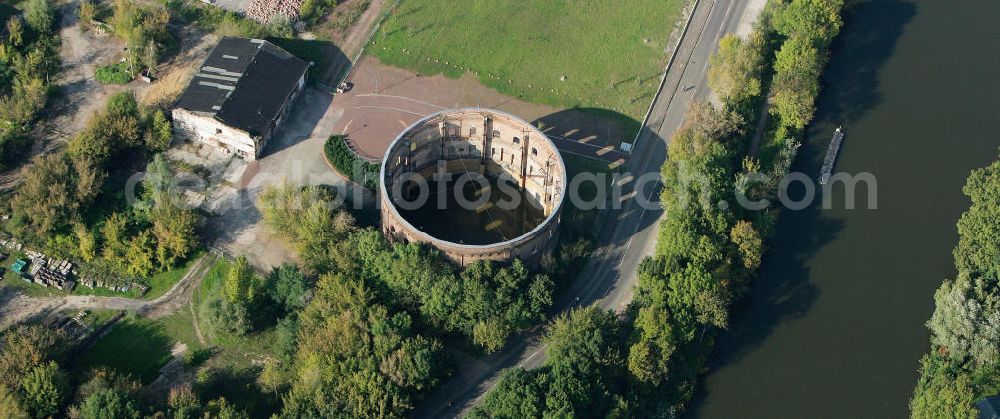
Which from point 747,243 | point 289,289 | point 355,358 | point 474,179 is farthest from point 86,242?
point 747,243

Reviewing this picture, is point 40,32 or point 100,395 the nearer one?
point 100,395

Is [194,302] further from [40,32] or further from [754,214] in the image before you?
[754,214]

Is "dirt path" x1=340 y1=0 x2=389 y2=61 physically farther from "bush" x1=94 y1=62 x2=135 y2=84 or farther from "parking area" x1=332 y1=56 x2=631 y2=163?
"bush" x1=94 y1=62 x2=135 y2=84

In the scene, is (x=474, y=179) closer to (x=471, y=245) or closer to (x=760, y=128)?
(x=471, y=245)

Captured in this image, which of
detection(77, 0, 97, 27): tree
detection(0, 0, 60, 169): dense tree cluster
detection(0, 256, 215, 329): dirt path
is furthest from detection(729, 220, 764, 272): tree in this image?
detection(77, 0, 97, 27): tree

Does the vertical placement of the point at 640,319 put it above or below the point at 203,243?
above

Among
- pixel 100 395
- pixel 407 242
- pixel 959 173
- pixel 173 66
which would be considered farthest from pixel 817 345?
pixel 173 66

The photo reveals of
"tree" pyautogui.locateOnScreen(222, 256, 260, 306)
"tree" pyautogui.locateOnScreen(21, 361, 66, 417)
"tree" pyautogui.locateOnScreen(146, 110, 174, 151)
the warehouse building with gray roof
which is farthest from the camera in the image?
the warehouse building with gray roof
